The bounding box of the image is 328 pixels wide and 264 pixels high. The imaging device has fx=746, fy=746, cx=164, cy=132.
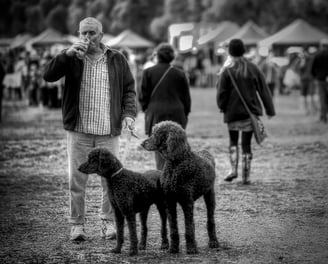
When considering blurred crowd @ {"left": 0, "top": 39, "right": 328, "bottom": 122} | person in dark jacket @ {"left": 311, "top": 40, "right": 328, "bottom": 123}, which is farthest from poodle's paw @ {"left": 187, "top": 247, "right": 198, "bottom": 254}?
person in dark jacket @ {"left": 311, "top": 40, "right": 328, "bottom": 123}

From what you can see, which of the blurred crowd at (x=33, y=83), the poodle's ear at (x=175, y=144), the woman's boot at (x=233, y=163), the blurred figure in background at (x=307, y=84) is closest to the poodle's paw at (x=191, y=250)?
the poodle's ear at (x=175, y=144)

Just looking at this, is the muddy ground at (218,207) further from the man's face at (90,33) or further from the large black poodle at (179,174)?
the man's face at (90,33)

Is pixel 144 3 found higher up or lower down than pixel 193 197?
higher up

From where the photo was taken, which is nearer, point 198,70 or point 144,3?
point 198,70

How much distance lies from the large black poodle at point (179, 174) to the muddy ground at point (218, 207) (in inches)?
11.4

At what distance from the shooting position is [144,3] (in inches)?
2616

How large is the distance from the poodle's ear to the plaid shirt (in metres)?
0.96

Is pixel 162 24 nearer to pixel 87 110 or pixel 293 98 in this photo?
pixel 293 98

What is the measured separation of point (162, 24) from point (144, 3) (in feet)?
33.7

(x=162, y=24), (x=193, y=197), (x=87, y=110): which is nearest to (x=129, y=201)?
(x=193, y=197)

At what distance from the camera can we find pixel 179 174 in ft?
21.6

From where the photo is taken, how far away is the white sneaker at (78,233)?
24.0 ft

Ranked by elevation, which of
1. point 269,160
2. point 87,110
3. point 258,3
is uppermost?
point 258,3

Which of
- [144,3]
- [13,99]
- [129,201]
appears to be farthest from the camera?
[144,3]
